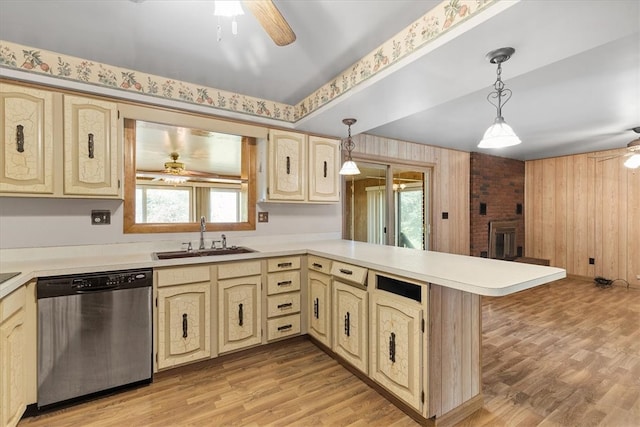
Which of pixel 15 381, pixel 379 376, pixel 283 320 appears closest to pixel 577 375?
pixel 379 376

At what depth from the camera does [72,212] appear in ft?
7.32

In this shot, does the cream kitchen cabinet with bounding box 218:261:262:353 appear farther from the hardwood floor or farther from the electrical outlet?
the electrical outlet

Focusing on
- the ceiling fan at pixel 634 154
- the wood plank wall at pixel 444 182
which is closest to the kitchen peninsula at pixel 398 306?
the wood plank wall at pixel 444 182

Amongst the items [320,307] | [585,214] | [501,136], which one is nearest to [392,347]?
[320,307]

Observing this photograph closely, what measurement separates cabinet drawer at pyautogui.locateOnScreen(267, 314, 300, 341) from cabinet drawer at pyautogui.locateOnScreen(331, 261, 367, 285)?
0.68 m

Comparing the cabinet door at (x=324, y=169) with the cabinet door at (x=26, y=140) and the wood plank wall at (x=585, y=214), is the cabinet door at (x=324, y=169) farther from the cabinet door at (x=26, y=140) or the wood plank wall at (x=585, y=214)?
the wood plank wall at (x=585, y=214)

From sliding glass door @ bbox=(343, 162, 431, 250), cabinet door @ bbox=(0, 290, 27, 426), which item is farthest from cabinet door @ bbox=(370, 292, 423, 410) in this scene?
cabinet door @ bbox=(0, 290, 27, 426)

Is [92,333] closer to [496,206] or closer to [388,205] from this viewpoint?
[388,205]

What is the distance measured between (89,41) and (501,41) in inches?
98.5

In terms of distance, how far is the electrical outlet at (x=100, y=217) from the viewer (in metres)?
2.29

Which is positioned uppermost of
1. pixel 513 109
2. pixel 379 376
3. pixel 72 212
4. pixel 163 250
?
pixel 513 109

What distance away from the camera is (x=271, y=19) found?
1254 mm

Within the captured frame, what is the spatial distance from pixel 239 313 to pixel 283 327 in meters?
0.45

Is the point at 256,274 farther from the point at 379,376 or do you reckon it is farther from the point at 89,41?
the point at 89,41
